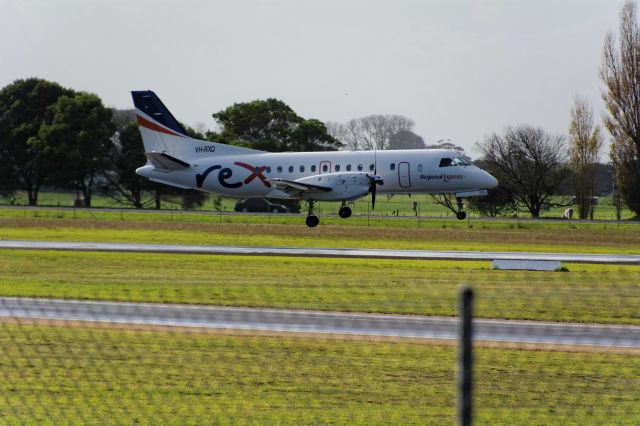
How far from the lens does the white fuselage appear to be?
5294 centimetres

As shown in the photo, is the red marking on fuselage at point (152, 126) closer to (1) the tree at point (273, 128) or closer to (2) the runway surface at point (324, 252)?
(2) the runway surface at point (324, 252)

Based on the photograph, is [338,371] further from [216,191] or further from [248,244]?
[216,191]

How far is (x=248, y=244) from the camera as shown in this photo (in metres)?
48.8

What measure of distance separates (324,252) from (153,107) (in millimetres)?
24924

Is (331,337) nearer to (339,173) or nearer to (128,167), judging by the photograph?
(339,173)

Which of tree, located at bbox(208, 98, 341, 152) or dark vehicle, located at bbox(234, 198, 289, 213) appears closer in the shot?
dark vehicle, located at bbox(234, 198, 289, 213)

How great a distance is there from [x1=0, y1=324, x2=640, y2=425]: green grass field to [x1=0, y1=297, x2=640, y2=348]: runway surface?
136 cm

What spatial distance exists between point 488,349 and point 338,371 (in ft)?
11.9

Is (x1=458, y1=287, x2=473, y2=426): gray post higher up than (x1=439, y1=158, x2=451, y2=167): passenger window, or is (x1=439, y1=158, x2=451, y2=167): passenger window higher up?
(x1=439, y1=158, x2=451, y2=167): passenger window

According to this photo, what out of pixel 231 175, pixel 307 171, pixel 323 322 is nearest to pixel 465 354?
pixel 323 322

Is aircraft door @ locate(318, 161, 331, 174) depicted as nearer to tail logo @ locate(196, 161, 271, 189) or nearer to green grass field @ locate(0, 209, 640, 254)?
tail logo @ locate(196, 161, 271, 189)

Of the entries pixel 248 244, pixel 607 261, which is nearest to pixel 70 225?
pixel 248 244

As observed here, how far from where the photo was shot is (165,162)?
57719 mm

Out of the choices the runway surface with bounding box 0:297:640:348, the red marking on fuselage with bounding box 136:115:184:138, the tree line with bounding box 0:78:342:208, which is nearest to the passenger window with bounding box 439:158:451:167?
the red marking on fuselage with bounding box 136:115:184:138
